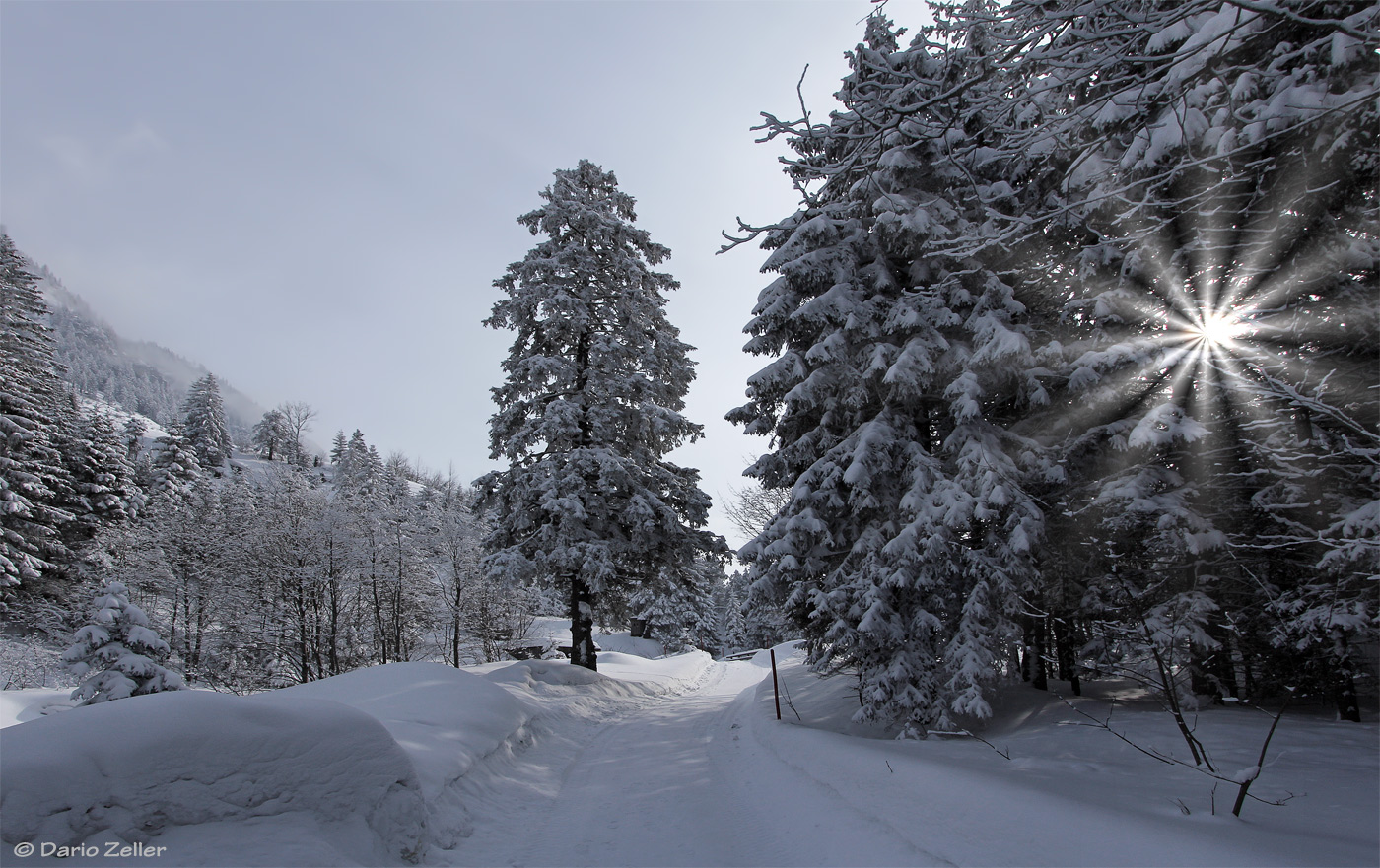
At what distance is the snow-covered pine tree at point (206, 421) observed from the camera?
218 feet

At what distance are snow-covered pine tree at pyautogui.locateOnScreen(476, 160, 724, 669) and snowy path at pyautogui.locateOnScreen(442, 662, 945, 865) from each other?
612 cm

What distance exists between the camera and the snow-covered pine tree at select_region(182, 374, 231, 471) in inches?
2621

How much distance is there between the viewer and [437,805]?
19.0 feet

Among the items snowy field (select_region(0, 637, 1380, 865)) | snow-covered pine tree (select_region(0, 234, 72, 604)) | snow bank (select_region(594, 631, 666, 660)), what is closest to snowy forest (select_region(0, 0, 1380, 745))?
snowy field (select_region(0, 637, 1380, 865))

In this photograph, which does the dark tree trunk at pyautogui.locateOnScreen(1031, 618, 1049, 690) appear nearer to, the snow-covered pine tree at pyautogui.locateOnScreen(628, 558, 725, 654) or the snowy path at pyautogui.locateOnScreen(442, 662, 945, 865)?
the snowy path at pyautogui.locateOnScreen(442, 662, 945, 865)

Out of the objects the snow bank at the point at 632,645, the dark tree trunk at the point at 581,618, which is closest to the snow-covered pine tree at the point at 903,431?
the dark tree trunk at the point at 581,618

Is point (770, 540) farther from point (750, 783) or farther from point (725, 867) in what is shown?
point (725, 867)

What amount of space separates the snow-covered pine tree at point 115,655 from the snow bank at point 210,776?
9.32m

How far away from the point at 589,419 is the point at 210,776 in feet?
43.1

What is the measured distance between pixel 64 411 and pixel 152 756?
45.3 m

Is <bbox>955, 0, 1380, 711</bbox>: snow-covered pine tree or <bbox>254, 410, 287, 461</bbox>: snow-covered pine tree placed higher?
<bbox>254, 410, 287, 461</bbox>: snow-covered pine tree

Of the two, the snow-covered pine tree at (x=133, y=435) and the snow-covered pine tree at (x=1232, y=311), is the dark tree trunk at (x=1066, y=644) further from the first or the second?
the snow-covered pine tree at (x=133, y=435)

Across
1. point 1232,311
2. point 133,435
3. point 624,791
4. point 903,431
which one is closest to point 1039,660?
point 903,431

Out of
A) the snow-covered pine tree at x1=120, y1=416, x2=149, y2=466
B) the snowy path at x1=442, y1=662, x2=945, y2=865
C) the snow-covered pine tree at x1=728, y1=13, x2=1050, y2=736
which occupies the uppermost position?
the snow-covered pine tree at x1=120, y1=416, x2=149, y2=466
